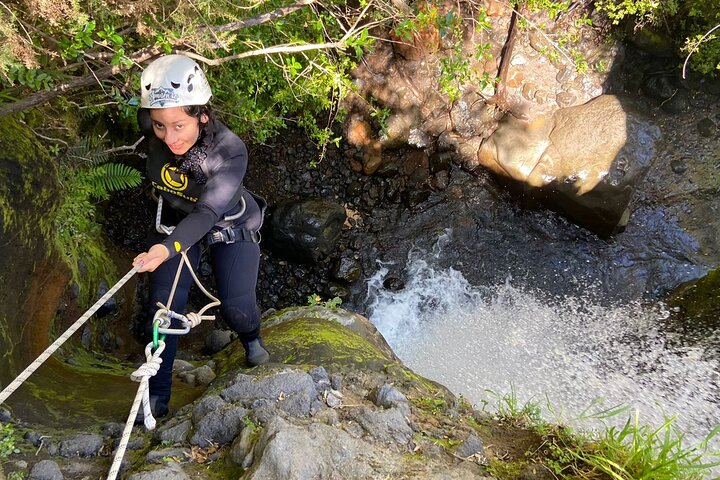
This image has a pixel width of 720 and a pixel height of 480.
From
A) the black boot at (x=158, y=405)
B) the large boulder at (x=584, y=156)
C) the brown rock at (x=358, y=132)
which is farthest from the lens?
the brown rock at (x=358, y=132)

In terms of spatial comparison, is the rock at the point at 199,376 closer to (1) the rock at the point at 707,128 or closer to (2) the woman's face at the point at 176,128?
(2) the woman's face at the point at 176,128

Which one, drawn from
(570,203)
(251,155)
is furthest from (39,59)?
(570,203)

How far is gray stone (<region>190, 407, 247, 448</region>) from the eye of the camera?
2637 millimetres

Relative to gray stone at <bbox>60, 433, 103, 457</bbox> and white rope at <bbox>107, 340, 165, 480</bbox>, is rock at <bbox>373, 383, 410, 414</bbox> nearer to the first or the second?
white rope at <bbox>107, 340, 165, 480</bbox>

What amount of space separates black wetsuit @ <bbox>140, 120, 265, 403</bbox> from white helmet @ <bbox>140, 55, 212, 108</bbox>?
236 mm

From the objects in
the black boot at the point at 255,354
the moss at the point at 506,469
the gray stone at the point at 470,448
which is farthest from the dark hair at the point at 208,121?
the moss at the point at 506,469

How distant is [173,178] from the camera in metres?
3.21

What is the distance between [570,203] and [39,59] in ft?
22.8

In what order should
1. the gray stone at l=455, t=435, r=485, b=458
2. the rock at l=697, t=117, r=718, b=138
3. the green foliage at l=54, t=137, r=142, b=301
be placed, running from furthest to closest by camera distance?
the rock at l=697, t=117, r=718, b=138
the green foliage at l=54, t=137, r=142, b=301
the gray stone at l=455, t=435, r=485, b=458

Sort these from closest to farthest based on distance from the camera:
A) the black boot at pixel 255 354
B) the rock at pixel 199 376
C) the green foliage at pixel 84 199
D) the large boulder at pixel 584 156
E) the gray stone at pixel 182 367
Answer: the black boot at pixel 255 354 → the rock at pixel 199 376 → the gray stone at pixel 182 367 → the green foliage at pixel 84 199 → the large boulder at pixel 584 156

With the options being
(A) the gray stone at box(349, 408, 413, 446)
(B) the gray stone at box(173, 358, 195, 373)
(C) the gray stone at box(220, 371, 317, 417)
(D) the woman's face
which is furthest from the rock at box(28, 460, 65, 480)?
(B) the gray stone at box(173, 358, 195, 373)

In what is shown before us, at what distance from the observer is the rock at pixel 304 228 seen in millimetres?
7023

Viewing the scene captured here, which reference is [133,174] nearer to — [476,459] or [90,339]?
[90,339]

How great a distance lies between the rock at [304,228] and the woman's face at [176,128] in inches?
158
